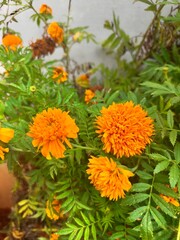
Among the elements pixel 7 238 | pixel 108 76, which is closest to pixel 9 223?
pixel 7 238

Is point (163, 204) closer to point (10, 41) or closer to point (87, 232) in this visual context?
point (87, 232)

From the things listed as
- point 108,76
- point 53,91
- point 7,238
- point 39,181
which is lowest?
point 7,238

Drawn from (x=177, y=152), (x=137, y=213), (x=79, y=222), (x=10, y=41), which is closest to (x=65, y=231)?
(x=79, y=222)

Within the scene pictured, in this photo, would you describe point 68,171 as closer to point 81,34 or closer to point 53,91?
point 53,91

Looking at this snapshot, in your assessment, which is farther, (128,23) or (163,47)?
(128,23)

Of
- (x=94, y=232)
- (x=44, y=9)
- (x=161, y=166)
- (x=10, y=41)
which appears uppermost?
(x=44, y=9)

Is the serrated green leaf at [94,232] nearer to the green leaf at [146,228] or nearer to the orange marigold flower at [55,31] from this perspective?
the green leaf at [146,228]
